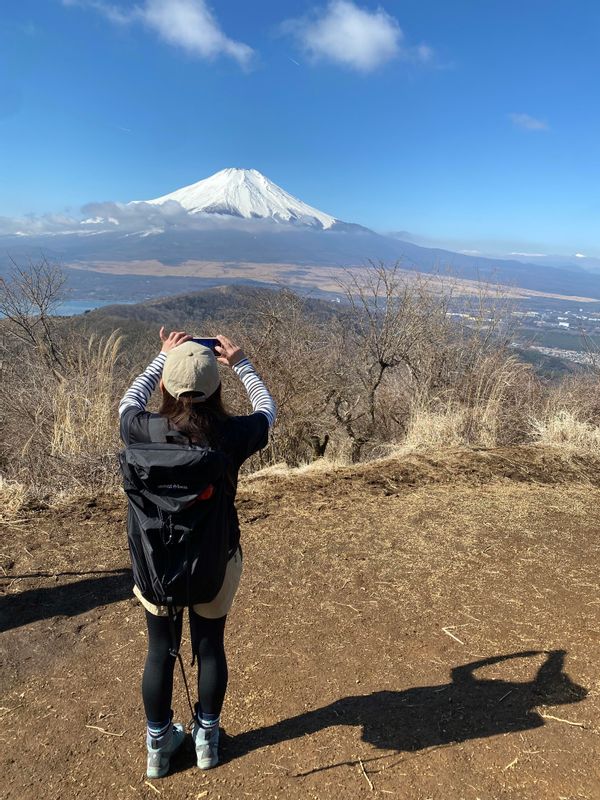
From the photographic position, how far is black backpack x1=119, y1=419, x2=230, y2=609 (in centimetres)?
164

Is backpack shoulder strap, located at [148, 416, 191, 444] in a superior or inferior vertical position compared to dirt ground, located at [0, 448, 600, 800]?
superior

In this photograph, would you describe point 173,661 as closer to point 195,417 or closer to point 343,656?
point 195,417

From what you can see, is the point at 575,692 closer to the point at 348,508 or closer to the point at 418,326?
the point at 348,508

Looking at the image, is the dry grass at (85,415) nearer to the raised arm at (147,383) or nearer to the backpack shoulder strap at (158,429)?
the raised arm at (147,383)

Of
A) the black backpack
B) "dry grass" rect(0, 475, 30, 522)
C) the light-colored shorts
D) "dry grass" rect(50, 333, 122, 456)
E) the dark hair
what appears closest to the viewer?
the black backpack

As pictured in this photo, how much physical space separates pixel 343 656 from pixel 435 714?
0.59 metres

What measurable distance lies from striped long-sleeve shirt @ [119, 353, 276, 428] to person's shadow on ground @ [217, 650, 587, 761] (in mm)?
1415

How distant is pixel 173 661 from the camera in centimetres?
199

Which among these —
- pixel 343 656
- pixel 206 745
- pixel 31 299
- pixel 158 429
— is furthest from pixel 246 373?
pixel 31 299

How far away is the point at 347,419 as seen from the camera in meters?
10.0

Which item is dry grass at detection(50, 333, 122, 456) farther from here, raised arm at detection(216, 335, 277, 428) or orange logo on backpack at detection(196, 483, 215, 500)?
orange logo on backpack at detection(196, 483, 215, 500)

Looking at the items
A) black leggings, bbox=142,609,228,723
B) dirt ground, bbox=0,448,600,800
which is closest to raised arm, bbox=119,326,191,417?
black leggings, bbox=142,609,228,723

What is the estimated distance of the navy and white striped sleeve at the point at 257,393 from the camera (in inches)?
80.9

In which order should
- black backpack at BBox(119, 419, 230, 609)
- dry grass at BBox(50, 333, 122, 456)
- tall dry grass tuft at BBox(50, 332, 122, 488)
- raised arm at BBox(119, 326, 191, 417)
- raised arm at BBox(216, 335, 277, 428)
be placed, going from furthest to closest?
dry grass at BBox(50, 333, 122, 456) → tall dry grass tuft at BBox(50, 332, 122, 488) → raised arm at BBox(216, 335, 277, 428) → raised arm at BBox(119, 326, 191, 417) → black backpack at BBox(119, 419, 230, 609)
